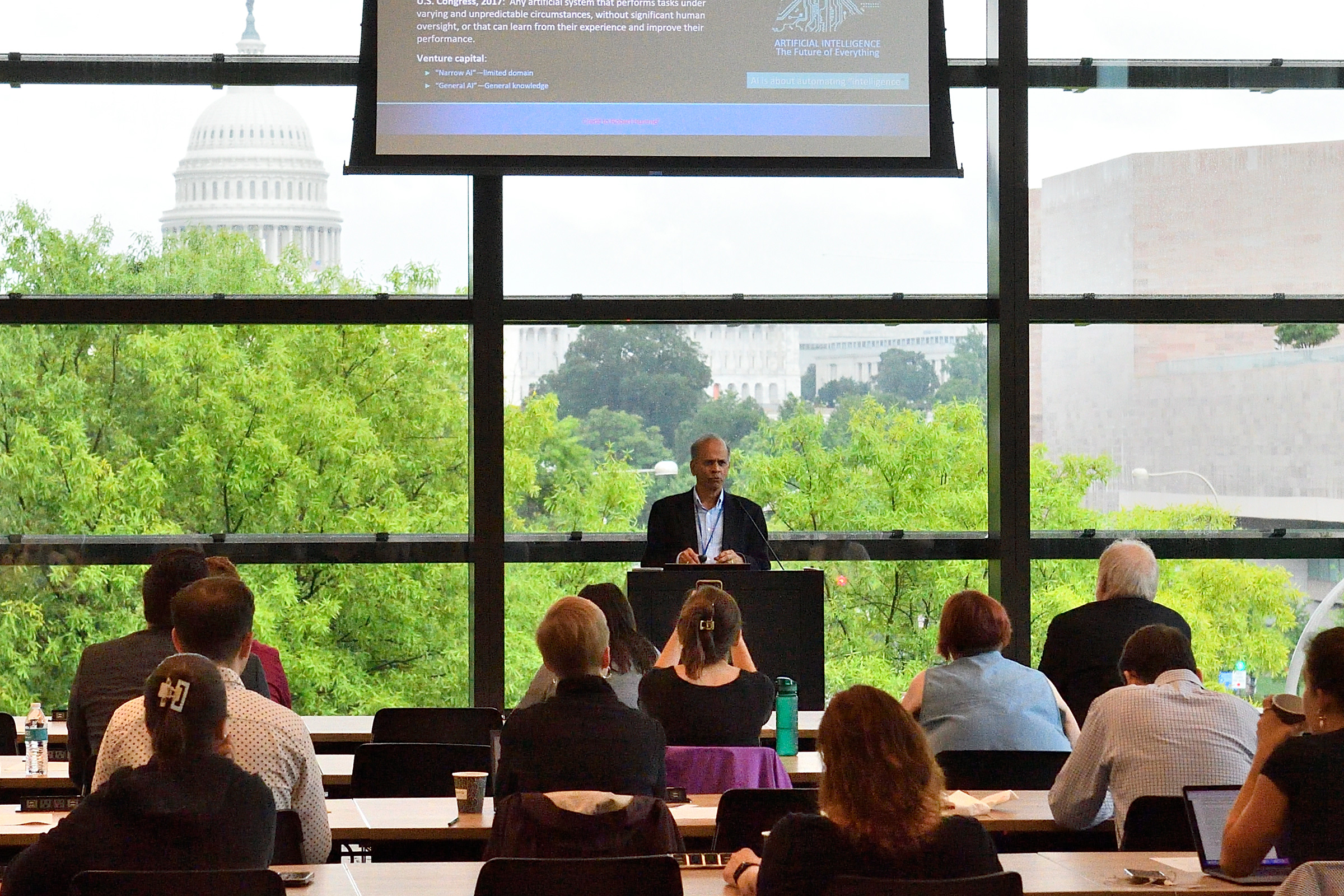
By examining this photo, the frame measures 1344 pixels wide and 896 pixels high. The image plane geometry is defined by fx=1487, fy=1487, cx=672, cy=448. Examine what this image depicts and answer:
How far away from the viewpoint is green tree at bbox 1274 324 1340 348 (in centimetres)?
768

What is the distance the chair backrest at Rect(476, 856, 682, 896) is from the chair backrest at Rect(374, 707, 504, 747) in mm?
2358

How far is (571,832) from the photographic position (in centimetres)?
313

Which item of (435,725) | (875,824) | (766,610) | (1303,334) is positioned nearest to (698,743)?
(435,725)

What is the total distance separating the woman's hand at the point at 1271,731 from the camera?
10.0 ft

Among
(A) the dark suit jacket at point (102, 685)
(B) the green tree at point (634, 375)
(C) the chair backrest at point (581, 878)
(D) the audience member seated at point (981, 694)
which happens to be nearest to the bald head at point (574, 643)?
(C) the chair backrest at point (581, 878)

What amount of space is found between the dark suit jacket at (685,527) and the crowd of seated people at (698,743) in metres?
1.66

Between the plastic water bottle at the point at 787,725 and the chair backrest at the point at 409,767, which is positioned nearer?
the chair backrest at the point at 409,767

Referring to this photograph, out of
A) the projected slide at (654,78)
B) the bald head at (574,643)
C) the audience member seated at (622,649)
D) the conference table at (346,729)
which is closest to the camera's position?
the bald head at (574,643)

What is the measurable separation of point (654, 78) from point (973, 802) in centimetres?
416

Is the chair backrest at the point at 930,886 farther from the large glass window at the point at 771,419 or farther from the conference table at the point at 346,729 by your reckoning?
the large glass window at the point at 771,419

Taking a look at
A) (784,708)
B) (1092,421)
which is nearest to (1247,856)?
(784,708)

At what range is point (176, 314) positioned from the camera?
24.0 feet

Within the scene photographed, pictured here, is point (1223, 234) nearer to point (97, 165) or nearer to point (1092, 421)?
point (1092, 421)

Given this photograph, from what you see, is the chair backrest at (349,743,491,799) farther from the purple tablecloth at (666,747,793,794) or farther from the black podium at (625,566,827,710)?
the black podium at (625,566,827,710)
